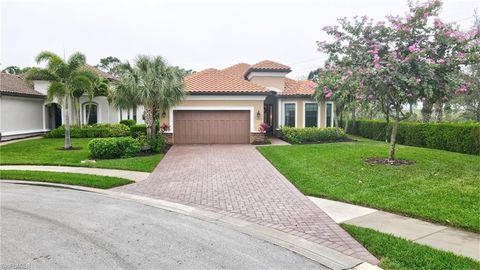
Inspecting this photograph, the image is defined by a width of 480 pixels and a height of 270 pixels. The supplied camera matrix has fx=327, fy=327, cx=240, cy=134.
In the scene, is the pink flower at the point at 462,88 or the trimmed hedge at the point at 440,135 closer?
the pink flower at the point at 462,88

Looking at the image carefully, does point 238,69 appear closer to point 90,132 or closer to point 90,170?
point 90,132

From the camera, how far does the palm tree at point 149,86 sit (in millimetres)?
16073

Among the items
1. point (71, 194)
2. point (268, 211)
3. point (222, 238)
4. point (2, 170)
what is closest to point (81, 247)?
point (222, 238)

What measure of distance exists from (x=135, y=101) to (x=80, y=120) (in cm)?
1077

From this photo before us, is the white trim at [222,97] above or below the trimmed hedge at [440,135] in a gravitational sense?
above

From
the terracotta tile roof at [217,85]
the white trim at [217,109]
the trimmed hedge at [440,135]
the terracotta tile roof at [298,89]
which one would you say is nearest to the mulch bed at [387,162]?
the trimmed hedge at [440,135]

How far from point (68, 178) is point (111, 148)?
165 inches

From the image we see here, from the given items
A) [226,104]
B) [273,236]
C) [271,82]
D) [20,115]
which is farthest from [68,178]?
[271,82]

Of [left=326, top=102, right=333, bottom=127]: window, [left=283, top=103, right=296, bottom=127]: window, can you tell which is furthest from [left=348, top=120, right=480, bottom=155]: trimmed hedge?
[left=283, top=103, right=296, bottom=127]: window

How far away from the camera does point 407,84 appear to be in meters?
10.4

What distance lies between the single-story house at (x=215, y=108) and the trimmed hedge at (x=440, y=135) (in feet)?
16.2

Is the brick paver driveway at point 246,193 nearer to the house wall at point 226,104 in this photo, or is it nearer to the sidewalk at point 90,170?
the sidewalk at point 90,170

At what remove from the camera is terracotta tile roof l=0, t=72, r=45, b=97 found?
21609 mm

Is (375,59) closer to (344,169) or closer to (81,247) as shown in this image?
(344,169)
